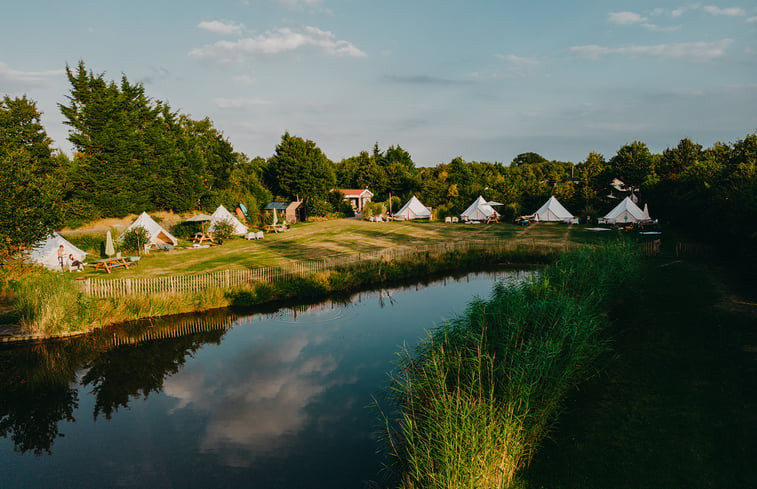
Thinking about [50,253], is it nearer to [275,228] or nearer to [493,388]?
[275,228]

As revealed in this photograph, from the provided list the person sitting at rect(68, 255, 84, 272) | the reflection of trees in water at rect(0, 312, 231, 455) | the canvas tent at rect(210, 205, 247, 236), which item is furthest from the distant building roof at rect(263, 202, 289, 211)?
the reflection of trees in water at rect(0, 312, 231, 455)

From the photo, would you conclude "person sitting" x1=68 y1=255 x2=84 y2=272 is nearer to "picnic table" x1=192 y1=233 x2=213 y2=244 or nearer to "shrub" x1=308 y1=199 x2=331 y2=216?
"picnic table" x1=192 y1=233 x2=213 y2=244

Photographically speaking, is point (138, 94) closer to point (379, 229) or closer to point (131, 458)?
point (379, 229)

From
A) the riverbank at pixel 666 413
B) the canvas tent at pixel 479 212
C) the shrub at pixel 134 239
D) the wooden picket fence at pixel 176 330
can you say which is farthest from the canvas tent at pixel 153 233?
the canvas tent at pixel 479 212

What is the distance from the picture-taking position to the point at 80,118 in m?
35.4

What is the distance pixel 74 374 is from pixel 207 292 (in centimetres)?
677

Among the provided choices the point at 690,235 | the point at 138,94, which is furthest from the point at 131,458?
the point at 138,94

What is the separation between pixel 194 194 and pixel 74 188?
12.3 meters

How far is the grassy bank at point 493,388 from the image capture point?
6660 millimetres

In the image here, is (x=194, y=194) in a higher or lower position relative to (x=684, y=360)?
higher

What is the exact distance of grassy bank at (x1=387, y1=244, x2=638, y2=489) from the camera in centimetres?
666

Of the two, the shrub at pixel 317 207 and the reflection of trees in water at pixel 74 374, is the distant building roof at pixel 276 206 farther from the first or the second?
the reflection of trees in water at pixel 74 374

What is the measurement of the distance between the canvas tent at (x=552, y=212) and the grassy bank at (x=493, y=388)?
117ft

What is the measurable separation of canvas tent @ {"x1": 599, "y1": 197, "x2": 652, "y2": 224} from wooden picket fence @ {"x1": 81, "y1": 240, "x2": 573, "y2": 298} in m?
16.9
